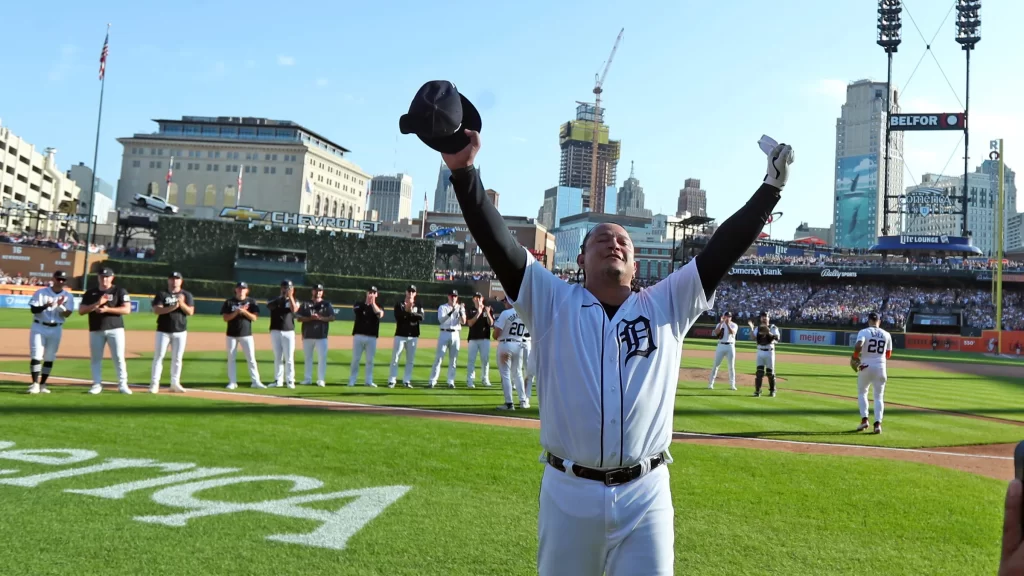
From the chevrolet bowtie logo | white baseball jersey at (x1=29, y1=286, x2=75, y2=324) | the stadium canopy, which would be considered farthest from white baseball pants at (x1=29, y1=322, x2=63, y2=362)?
the stadium canopy

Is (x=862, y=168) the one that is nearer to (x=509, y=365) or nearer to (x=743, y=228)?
(x=509, y=365)

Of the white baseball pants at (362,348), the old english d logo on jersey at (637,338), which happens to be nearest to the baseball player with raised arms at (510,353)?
the white baseball pants at (362,348)

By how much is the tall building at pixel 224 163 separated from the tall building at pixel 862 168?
99.3 metres

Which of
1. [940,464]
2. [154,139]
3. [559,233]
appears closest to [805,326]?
[940,464]

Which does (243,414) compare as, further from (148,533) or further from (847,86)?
(847,86)

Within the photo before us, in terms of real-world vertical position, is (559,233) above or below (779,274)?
above

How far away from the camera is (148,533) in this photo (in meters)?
5.11

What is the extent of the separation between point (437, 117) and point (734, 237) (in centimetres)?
140

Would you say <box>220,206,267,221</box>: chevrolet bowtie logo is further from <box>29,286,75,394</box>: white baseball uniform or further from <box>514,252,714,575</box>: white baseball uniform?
<box>514,252,714,575</box>: white baseball uniform

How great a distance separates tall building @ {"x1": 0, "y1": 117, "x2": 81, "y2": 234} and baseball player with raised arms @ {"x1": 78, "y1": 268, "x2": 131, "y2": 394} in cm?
6537

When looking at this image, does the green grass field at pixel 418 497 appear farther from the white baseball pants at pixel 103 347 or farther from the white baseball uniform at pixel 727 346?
the white baseball uniform at pixel 727 346

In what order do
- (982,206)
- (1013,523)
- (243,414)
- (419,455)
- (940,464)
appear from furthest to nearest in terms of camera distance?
(982,206)
(243,414)
(940,464)
(419,455)
(1013,523)

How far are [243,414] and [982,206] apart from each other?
201790 mm

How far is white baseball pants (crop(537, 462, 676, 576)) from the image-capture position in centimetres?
271
